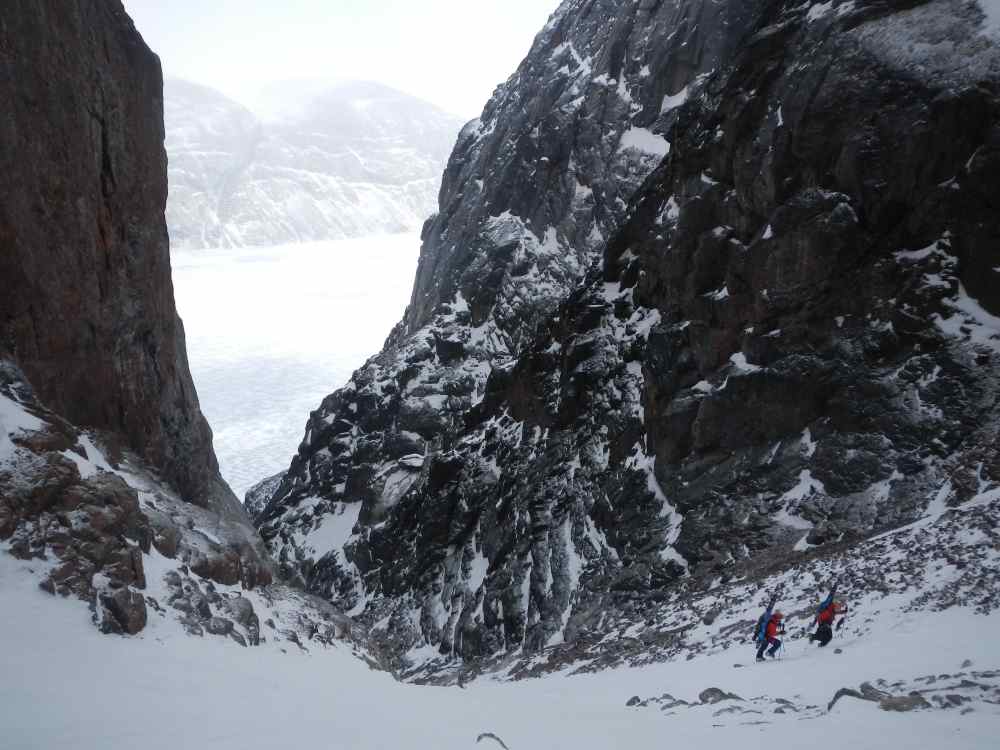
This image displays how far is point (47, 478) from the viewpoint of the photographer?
11.3 metres

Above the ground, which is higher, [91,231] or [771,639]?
[91,231]

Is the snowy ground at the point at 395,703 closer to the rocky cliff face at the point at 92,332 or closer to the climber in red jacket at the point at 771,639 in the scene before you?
the climber in red jacket at the point at 771,639

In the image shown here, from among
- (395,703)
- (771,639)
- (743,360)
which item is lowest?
(395,703)

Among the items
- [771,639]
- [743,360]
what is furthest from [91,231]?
[743,360]

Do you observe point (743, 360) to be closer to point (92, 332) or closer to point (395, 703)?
point (395, 703)

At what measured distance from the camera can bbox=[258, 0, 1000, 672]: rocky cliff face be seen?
2023cm

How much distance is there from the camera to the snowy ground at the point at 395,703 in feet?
21.6

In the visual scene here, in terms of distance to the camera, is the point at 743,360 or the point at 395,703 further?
the point at 743,360

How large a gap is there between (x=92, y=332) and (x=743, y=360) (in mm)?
20692

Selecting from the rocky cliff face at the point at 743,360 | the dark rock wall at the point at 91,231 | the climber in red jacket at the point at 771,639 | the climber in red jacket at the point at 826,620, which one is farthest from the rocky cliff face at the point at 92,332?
the rocky cliff face at the point at 743,360

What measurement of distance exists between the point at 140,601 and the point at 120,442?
32.8 feet

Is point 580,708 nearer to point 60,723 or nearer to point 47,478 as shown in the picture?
point 60,723

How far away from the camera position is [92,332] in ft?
59.8

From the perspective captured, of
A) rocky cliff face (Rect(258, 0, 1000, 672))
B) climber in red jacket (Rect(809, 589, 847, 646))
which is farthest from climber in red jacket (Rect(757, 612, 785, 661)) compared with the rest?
rocky cliff face (Rect(258, 0, 1000, 672))
